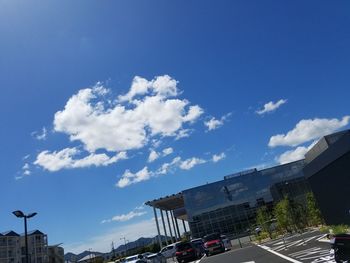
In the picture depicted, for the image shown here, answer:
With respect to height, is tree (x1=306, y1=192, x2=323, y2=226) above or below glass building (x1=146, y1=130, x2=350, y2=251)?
below

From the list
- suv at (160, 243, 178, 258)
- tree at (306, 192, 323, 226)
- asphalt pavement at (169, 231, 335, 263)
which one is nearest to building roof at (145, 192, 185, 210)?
suv at (160, 243, 178, 258)

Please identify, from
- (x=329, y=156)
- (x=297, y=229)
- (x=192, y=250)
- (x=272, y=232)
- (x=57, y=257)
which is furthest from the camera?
(x=57, y=257)

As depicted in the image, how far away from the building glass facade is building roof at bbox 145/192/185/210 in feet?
8.95

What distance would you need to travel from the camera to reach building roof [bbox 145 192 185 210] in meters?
78.8

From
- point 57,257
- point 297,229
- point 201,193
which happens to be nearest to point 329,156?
point 297,229

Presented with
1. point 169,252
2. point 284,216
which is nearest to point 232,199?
point 169,252

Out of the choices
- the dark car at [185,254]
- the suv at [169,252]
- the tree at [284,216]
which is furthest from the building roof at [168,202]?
the dark car at [185,254]

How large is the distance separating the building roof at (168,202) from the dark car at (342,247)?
6822cm

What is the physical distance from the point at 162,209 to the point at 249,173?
2249 centimetres

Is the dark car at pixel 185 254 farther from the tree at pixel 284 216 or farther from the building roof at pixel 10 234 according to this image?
the building roof at pixel 10 234

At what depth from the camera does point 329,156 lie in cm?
2375

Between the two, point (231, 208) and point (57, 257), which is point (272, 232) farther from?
point (57, 257)

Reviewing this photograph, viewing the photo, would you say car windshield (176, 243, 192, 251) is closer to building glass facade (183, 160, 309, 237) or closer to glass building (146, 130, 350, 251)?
glass building (146, 130, 350, 251)

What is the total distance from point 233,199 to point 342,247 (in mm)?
76372
